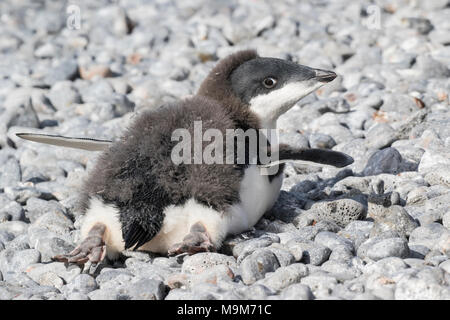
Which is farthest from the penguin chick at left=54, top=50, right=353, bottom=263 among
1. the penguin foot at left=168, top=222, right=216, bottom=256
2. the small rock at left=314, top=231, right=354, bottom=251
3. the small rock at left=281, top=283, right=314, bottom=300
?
the small rock at left=281, top=283, right=314, bottom=300

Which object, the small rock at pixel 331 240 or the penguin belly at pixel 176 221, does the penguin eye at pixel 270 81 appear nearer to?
the penguin belly at pixel 176 221

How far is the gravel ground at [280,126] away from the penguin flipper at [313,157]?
0.19m

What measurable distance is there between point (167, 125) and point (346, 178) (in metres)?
1.18

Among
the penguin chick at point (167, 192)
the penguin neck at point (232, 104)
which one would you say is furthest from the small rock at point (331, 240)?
the penguin neck at point (232, 104)

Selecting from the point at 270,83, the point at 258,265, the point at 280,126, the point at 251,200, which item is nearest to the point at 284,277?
the point at 258,265

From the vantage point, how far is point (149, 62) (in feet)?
22.1

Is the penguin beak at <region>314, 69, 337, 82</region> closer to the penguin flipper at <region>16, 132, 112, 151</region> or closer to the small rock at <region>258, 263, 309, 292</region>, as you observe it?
the penguin flipper at <region>16, 132, 112, 151</region>

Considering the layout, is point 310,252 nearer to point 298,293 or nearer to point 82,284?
point 298,293

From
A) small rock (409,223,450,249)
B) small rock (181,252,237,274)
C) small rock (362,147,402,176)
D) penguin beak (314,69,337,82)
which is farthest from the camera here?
small rock (362,147,402,176)

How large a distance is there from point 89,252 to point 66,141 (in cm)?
72

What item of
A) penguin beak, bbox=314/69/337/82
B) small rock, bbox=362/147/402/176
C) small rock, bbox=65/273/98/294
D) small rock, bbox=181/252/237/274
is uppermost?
penguin beak, bbox=314/69/337/82

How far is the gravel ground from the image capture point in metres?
2.76

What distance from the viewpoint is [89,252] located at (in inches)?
118
